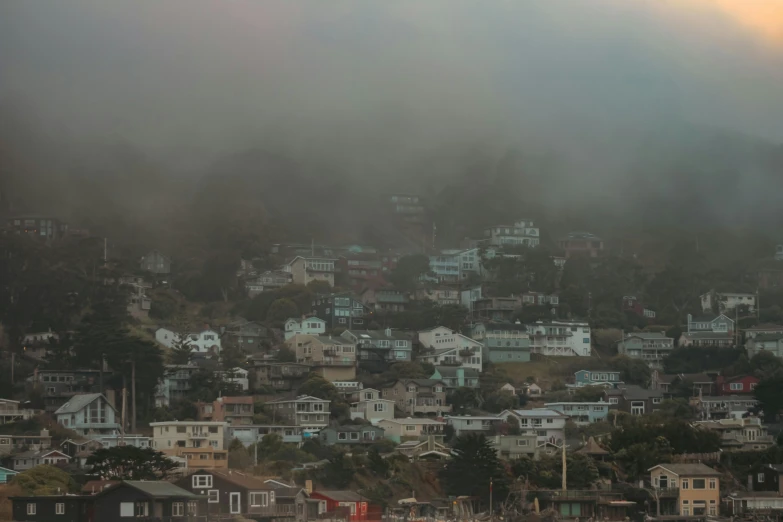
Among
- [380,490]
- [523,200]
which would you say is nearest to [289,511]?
[380,490]

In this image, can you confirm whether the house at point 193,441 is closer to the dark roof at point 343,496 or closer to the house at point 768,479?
the dark roof at point 343,496

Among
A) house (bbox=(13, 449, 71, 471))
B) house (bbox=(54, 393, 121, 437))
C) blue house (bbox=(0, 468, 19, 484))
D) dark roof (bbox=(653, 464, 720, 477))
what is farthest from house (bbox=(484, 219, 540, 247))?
blue house (bbox=(0, 468, 19, 484))

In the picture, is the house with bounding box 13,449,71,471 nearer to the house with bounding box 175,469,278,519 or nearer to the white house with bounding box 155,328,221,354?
the house with bounding box 175,469,278,519

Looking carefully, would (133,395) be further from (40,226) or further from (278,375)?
(40,226)

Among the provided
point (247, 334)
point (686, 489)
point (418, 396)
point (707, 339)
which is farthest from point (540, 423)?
point (247, 334)

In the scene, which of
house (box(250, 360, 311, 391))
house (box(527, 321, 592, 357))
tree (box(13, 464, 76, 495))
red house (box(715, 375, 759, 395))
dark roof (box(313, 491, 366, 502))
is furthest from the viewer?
house (box(527, 321, 592, 357))

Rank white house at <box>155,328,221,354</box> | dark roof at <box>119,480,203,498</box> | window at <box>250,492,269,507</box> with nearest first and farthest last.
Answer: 1. dark roof at <box>119,480,203,498</box>
2. window at <box>250,492,269,507</box>
3. white house at <box>155,328,221,354</box>
